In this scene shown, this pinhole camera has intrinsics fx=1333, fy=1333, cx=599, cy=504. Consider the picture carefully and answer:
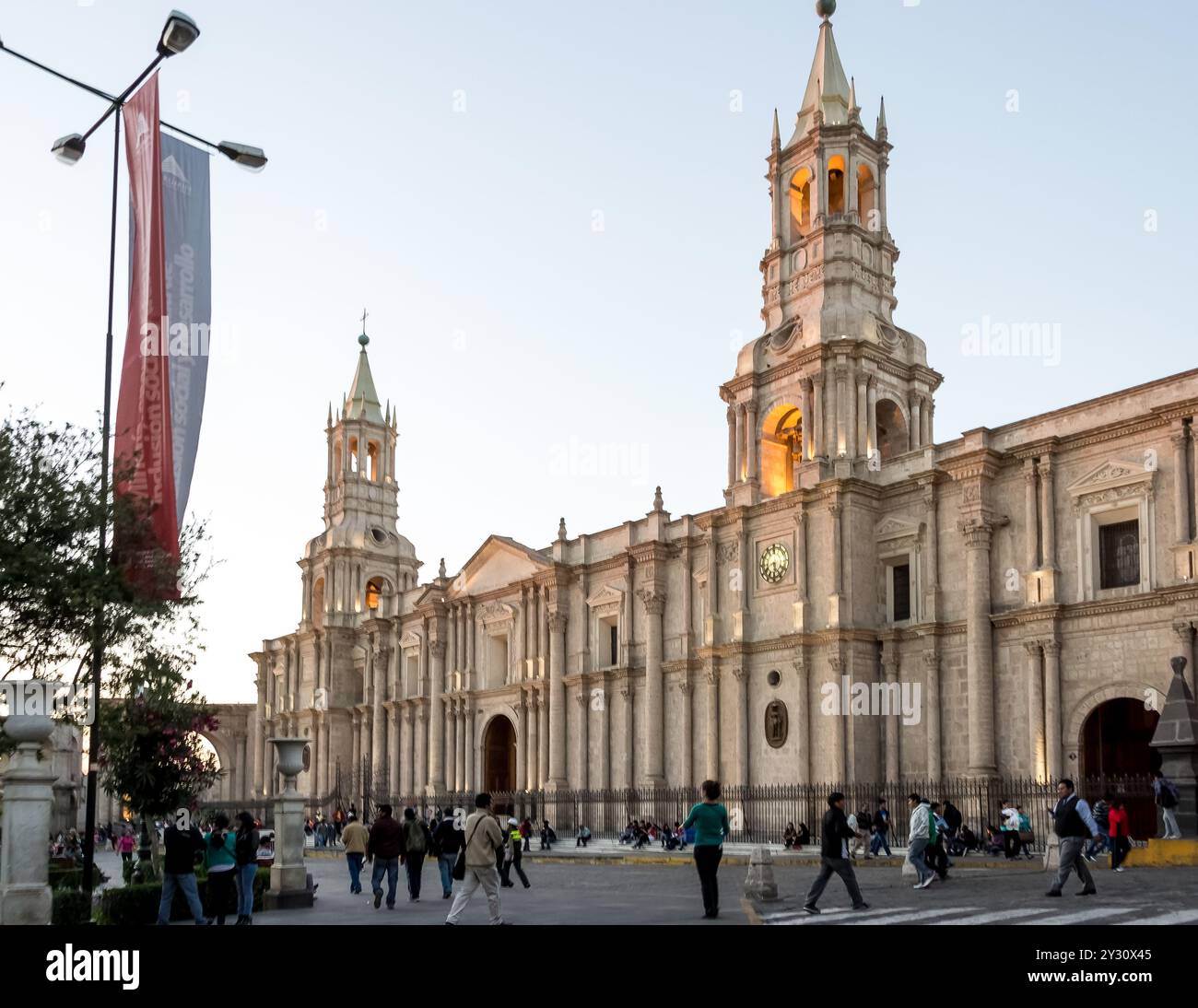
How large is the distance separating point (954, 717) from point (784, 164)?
18511mm

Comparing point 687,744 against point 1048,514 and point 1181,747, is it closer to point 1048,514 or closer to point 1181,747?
point 1048,514

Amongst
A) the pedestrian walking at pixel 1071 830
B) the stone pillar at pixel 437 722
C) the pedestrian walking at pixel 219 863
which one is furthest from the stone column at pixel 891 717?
the pedestrian walking at pixel 219 863

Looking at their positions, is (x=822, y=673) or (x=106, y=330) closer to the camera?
(x=106, y=330)

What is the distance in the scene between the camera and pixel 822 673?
3694 centimetres

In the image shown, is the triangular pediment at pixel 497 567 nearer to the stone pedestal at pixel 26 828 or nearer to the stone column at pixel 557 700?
the stone column at pixel 557 700

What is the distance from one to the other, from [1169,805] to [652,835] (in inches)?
708

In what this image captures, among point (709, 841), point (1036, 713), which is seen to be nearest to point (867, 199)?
point (1036, 713)

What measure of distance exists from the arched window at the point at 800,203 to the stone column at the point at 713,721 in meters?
13.8

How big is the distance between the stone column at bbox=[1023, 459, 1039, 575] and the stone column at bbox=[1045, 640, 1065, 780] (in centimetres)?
211

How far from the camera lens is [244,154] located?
17.1 m

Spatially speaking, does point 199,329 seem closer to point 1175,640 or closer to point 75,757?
point 1175,640

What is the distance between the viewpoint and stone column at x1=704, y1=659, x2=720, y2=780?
3975cm

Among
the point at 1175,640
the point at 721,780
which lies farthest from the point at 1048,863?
the point at 721,780

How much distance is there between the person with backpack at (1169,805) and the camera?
894 inches
